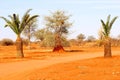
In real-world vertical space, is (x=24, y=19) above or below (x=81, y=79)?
above

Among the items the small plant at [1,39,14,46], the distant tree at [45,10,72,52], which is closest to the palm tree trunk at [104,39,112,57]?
the distant tree at [45,10,72,52]

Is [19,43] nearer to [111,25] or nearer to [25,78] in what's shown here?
[111,25]

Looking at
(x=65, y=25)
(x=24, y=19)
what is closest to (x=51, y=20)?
(x=65, y=25)

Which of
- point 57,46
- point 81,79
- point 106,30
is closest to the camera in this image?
point 81,79

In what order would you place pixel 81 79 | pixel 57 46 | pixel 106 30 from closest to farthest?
pixel 81 79 < pixel 106 30 < pixel 57 46

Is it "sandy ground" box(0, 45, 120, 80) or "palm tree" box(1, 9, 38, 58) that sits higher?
"palm tree" box(1, 9, 38, 58)

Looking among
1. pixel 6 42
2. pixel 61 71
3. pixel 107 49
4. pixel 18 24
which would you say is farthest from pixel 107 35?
pixel 6 42

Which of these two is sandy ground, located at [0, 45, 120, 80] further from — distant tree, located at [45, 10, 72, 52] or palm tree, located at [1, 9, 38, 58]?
distant tree, located at [45, 10, 72, 52]

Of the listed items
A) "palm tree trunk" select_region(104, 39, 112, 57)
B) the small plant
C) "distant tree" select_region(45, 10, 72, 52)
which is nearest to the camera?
"palm tree trunk" select_region(104, 39, 112, 57)

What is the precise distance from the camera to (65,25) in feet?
206

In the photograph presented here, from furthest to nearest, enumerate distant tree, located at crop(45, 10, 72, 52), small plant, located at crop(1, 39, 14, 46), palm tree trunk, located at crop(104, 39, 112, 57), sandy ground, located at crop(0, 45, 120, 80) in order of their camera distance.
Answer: small plant, located at crop(1, 39, 14, 46)
distant tree, located at crop(45, 10, 72, 52)
palm tree trunk, located at crop(104, 39, 112, 57)
sandy ground, located at crop(0, 45, 120, 80)

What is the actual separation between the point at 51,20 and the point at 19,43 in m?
22.5

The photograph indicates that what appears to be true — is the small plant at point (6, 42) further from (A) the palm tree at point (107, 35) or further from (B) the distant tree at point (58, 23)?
(A) the palm tree at point (107, 35)

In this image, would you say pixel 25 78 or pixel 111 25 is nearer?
pixel 25 78
